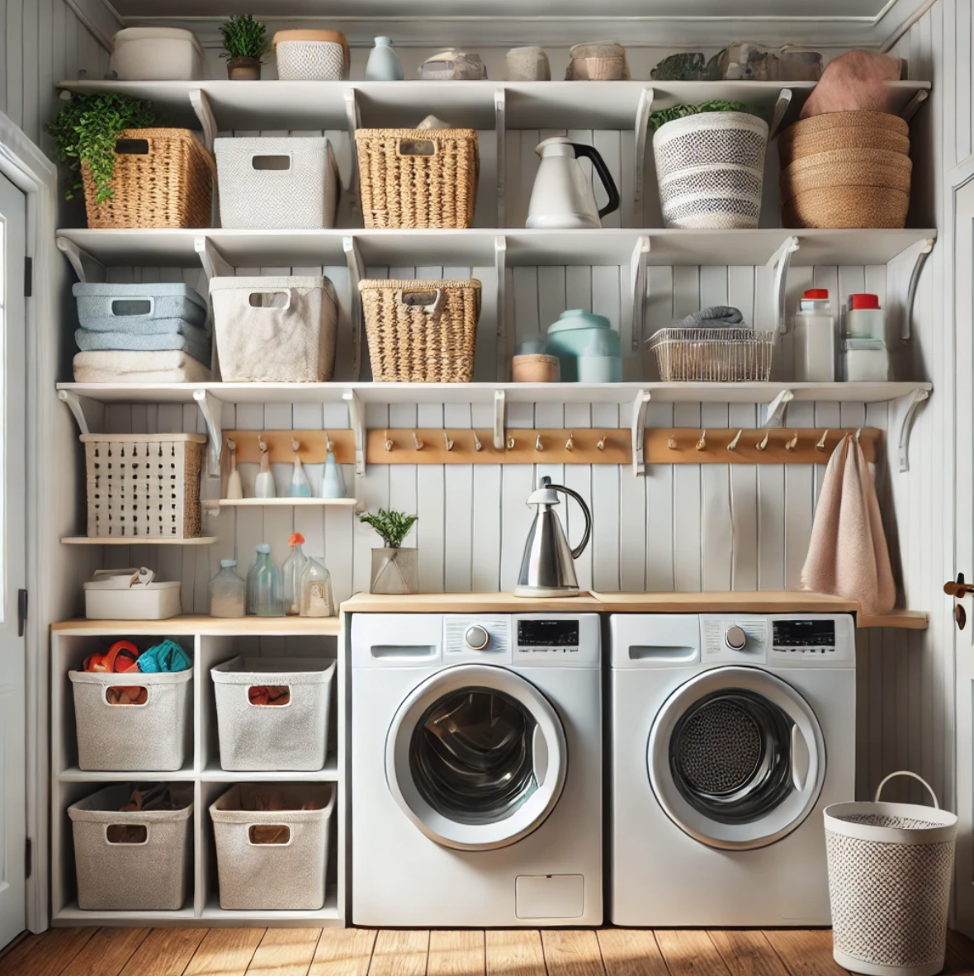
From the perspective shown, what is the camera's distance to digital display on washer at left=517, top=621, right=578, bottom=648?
258cm

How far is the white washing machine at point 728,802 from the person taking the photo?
8.29ft

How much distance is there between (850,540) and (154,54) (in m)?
2.47

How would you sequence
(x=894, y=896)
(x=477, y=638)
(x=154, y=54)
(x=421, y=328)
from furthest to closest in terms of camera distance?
(x=154, y=54), (x=421, y=328), (x=477, y=638), (x=894, y=896)

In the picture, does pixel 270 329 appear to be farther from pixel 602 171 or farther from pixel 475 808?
pixel 475 808

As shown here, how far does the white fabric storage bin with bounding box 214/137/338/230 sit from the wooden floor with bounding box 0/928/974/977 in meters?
1.93

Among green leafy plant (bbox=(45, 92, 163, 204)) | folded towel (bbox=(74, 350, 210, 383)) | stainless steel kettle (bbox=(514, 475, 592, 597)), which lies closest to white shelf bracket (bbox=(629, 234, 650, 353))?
stainless steel kettle (bbox=(514, 475, 592, 597))

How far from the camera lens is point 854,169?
2770 mm

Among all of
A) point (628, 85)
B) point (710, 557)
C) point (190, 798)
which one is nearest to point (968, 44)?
point (628, 85)

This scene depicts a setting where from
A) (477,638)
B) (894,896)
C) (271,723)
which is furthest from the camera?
(271,723)

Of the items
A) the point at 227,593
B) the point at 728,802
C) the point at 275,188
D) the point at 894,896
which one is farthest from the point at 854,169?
the point at 227,593

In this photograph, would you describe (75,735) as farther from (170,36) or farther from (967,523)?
(967,523)

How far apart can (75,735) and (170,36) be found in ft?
6.64

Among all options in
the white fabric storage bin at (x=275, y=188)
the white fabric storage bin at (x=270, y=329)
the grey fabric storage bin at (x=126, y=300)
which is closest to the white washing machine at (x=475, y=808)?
the white fabric storage bin at (x=270, y=329)

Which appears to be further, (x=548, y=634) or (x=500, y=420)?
(x=500, y=420)
